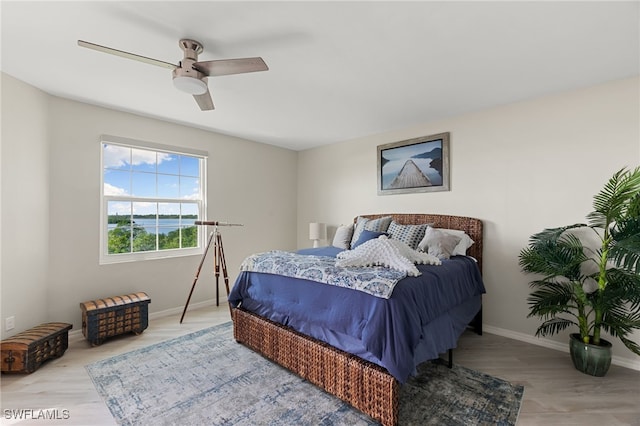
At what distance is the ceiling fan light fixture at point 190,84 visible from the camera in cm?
188

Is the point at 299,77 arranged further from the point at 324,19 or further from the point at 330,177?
the point at 330,177

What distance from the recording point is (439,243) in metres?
2.90

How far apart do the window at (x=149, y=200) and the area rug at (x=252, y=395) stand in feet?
4.55

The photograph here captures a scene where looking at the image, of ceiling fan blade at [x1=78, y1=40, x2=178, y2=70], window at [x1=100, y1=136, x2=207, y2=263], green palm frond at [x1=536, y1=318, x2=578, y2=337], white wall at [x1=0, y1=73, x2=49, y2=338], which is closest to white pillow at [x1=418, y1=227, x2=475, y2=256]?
green palm frond at [x1=536, y1=318, x2=578, y2=337]

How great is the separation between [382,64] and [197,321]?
3452 millimetres

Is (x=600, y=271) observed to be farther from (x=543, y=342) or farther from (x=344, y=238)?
(x=344, y=238)

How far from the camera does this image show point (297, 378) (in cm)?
223

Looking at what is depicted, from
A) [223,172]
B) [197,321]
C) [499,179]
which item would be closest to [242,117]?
[223,172]

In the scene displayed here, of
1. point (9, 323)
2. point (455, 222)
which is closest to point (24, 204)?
point (9, 323)

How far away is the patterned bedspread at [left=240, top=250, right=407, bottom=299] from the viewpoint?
6.01 feet

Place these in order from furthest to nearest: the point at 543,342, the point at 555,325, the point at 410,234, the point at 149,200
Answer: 1. the point at 149,200
2. the point at 410,234
3. the point at 543,342
4. the point at 555,325

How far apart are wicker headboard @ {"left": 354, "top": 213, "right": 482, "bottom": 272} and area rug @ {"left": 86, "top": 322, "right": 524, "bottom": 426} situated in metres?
1.36

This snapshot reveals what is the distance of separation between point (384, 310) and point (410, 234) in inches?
64.4

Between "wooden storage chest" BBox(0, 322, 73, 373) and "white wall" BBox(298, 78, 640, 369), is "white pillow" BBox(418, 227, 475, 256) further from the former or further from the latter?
"wooden storage chest" BBox(0, 322, 73, 373)
